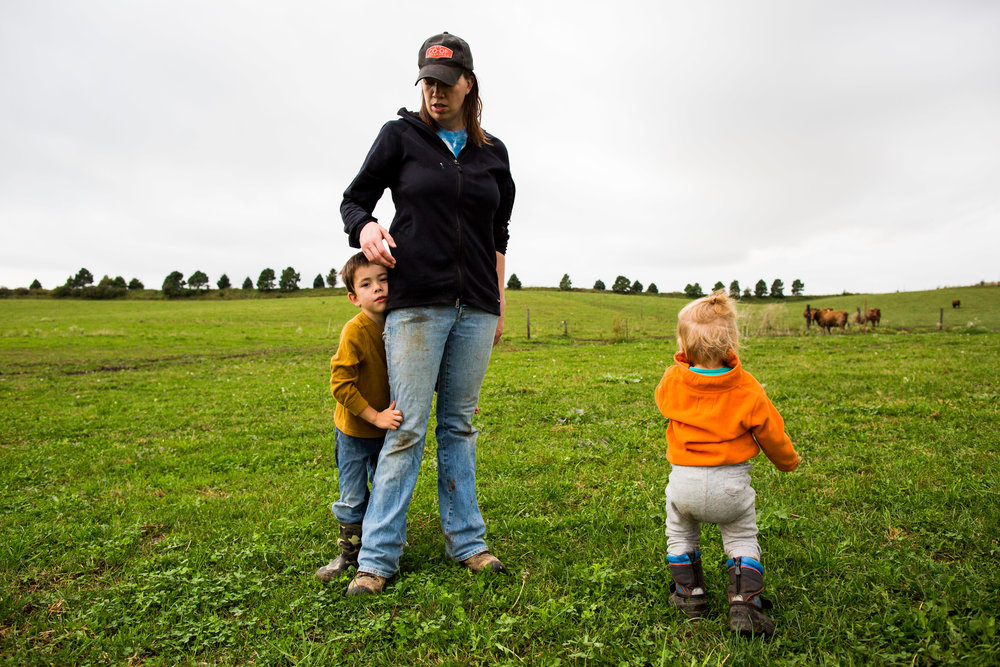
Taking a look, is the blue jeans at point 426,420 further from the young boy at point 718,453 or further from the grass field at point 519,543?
the young boy at point 718,453

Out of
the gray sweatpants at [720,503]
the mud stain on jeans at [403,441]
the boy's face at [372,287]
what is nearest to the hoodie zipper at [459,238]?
the boy's face at [372,287]

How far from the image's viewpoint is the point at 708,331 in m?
2.69

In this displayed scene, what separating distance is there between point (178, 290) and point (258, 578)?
81.6m

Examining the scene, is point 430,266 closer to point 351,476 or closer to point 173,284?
point 351,476

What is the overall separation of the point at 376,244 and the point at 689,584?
7.78 feet

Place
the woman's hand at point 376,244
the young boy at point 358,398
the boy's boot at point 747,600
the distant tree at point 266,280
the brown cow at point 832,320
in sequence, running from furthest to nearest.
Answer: the distant tree at point 266,280 → the brown cow at point 832,320 → the young boy at point 358,398 → the woman's hand at point 376,244 → the boy's boot at point 747,600

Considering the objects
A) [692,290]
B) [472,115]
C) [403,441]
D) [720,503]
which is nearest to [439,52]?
Answer: [472,115]

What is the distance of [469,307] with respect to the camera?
126 inches

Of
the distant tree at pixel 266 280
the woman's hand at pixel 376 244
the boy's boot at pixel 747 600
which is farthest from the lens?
the distant tree at pixel 266 280

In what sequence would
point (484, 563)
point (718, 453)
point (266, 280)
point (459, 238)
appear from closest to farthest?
point (718, 453), point (459, 238), point (484, 563), point (266, 280)

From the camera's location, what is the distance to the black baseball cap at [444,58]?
291cm

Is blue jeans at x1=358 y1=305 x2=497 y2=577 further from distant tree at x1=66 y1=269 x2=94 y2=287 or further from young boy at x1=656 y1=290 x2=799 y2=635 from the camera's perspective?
distant tree at x1=66 y1=269 x2=94 y2=287

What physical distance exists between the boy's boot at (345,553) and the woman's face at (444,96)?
2.54 m

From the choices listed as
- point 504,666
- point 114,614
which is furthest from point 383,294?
point 114,614
